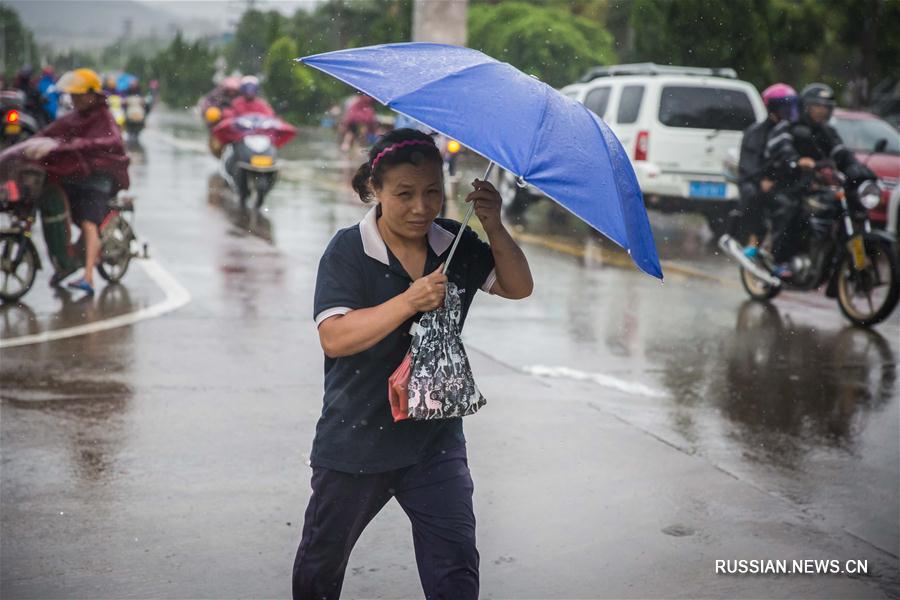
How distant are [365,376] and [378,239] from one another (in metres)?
0.37

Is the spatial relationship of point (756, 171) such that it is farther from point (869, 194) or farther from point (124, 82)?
point (124, 82)

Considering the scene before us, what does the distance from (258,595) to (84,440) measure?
7.05ft

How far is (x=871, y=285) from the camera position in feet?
32.5

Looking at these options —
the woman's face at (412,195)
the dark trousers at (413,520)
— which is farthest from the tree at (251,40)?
the dark trousers at (413,520)

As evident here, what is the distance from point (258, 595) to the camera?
4.35 metres

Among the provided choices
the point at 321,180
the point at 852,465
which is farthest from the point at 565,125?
the point at 321,180

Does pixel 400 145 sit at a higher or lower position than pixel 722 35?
higher

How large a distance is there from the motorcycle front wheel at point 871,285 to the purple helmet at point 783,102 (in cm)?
138

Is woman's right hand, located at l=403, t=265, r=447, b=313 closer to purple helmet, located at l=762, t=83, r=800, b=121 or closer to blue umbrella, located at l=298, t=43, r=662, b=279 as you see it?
blue umbrella, located at l=298, t=43, r=662, b=279

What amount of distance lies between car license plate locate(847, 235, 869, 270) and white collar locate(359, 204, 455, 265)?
712cm

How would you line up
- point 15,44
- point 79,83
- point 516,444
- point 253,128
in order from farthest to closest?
point 15,44 < point 253,128 < point 79,83 < point 516,444

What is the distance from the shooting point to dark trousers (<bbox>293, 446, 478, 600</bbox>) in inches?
134

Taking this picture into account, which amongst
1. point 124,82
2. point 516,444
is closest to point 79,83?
point 516,444

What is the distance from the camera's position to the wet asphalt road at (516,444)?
4.67 m
